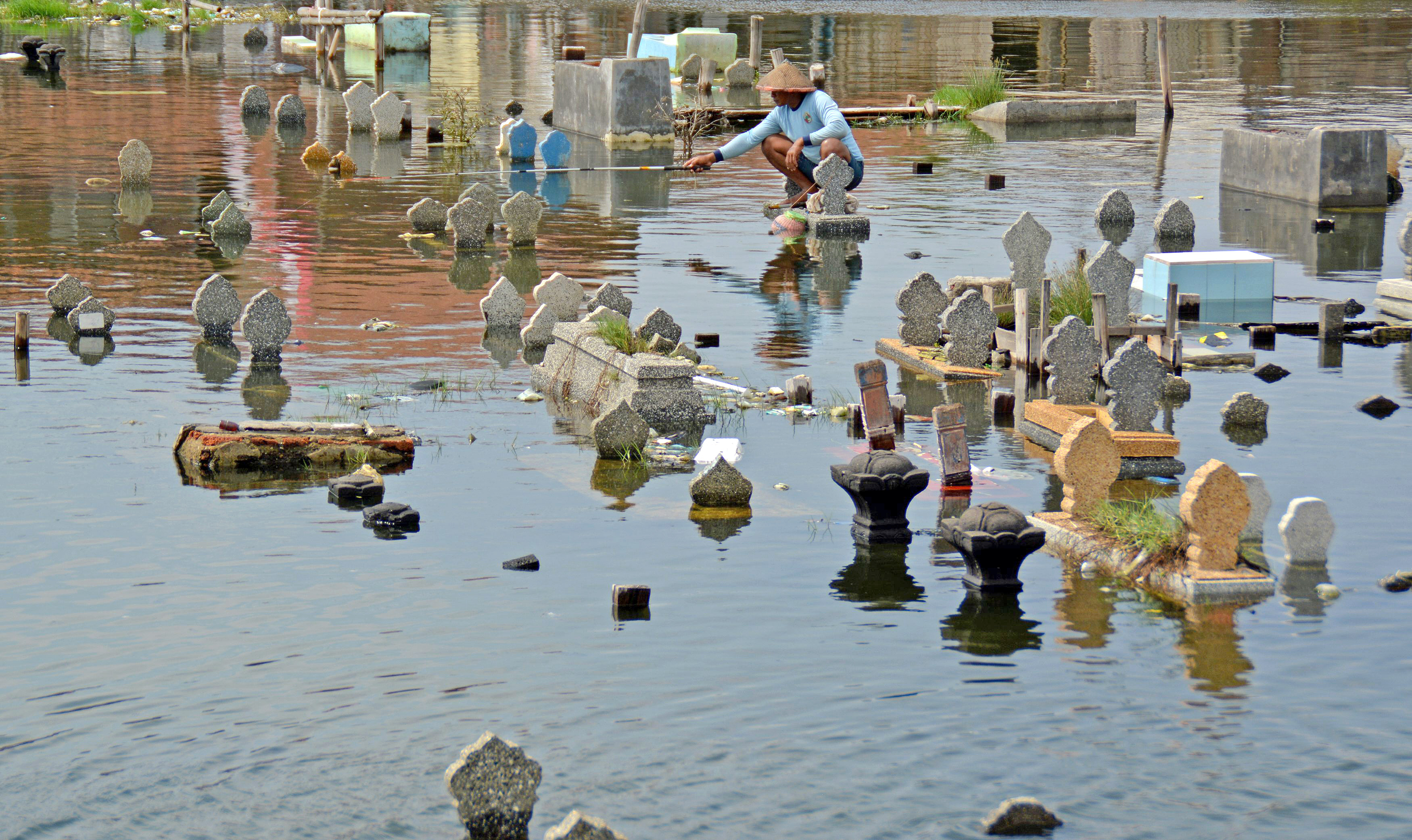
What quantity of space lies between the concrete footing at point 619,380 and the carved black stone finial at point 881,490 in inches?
95.0

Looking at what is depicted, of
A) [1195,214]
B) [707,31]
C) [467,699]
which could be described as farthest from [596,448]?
[707,31]

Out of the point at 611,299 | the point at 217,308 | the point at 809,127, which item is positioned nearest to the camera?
the point at 611,299

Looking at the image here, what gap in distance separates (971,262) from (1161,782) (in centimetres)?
1179

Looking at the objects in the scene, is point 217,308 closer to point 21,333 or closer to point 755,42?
point 21,333

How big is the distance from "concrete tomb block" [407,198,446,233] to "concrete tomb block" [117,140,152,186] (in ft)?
16.2

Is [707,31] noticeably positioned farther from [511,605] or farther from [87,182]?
[511,605]

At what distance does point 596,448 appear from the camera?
1120 cm

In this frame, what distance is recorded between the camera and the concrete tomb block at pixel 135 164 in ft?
73.4

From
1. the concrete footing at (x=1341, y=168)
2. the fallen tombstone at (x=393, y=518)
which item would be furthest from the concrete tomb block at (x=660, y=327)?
the concrete footing at (x=1341, y=168)

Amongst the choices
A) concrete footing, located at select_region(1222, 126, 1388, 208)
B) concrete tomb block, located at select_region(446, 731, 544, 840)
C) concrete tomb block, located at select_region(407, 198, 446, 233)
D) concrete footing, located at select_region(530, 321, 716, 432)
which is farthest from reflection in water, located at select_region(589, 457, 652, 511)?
concrete footing, located at select_region(1222, 126, 1388, 208)

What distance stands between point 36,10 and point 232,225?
41.1 m

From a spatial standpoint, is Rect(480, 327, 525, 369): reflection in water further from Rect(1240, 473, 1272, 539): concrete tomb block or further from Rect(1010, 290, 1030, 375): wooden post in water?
Rect(1240, 473, 1272, 539): concrete tomb block

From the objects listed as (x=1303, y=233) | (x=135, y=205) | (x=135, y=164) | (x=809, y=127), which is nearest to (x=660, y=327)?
(x=809, y=127)

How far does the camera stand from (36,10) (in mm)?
54875
